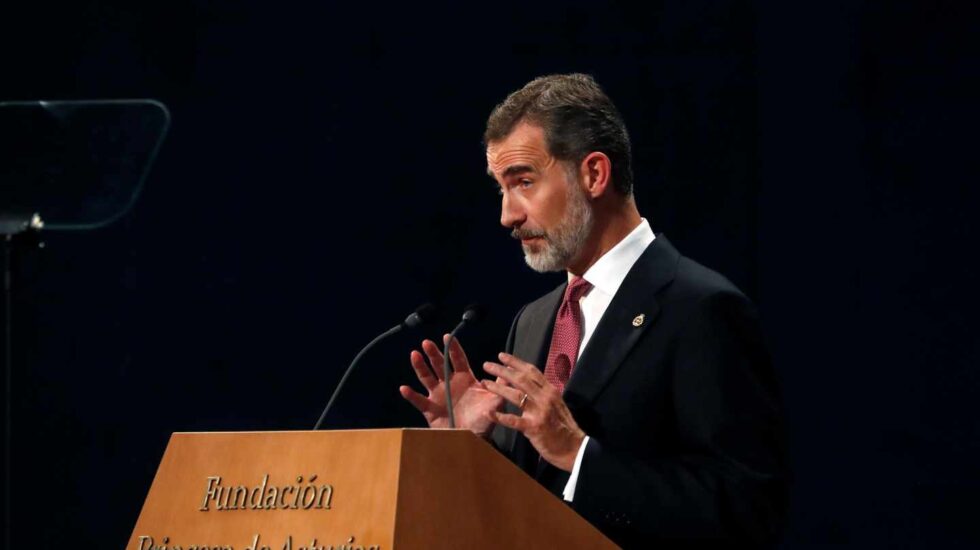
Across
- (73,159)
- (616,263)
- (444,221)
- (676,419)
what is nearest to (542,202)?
(616,263)

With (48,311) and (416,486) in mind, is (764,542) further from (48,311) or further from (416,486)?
(48,311)

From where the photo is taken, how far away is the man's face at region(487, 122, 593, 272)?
2654mm

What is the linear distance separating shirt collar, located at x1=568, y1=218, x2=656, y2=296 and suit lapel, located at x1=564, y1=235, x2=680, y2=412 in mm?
58

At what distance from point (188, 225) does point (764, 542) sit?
2228mm

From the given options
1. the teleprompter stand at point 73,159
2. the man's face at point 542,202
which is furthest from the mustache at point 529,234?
the teleprompter stand at point 73,159

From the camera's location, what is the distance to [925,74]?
11.0 ft

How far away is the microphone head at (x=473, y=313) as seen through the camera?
7.97ft

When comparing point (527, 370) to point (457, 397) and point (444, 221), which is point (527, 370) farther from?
point (444, 221)

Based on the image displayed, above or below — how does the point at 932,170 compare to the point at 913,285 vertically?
above

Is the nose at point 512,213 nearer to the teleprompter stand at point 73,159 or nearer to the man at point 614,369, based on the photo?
the man at point 614,369

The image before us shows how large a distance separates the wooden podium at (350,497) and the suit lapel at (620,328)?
585 millimetres

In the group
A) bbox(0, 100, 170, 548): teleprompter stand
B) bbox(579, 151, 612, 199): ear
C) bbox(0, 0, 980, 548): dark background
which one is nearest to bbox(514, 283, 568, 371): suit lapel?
bbox(579, 151, 612, 199): ear

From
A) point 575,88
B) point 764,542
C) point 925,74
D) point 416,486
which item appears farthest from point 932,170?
point 416,486

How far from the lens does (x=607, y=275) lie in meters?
2.64
